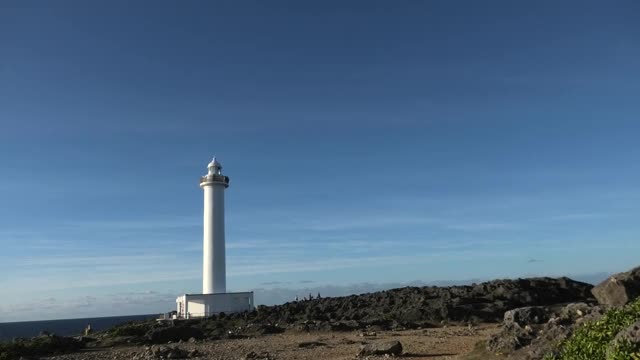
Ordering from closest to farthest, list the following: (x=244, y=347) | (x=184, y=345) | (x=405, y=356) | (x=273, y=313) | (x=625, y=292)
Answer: (x=625, y=292) → (x=405, y=356) → (x=244, y=347) → (x=184, y=345) → (x=273, y=313)

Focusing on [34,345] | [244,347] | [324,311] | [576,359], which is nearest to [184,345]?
[244,347]

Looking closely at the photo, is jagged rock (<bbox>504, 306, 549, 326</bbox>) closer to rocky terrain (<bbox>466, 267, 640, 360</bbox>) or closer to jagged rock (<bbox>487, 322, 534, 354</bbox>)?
rocky terrain (<bbox>466, 267, 640, 360</bbox>)

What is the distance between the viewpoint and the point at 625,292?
16.6m

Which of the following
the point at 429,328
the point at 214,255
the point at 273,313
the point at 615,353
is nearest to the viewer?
the point at 615,353

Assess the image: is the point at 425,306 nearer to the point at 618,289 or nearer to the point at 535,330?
the point at 618,289

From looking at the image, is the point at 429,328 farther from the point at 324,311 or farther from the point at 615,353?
the point at 615,353

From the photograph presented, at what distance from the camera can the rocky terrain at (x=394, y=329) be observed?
16.4 m

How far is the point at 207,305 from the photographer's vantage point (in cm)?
4622

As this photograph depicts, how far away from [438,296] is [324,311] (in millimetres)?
7943

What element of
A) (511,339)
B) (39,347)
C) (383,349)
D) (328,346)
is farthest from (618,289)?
(39,347)

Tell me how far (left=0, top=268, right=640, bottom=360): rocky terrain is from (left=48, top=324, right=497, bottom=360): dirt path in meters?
0.05

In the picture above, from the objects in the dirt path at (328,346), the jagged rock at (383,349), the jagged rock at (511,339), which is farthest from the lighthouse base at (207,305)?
the jagged rock at (511,339)

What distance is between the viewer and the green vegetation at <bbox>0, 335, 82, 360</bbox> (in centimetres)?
2913

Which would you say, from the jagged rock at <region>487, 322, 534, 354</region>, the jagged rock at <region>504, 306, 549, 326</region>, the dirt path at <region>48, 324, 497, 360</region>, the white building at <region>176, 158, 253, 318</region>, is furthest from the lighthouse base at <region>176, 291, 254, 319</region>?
the jagged rock at <region>487, 322, 534, 354</region>
